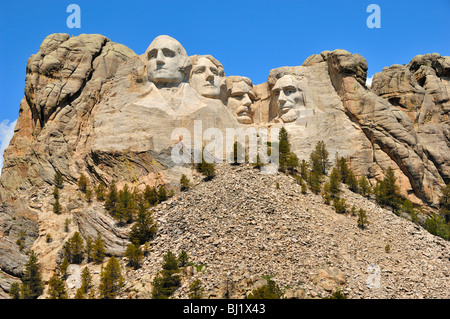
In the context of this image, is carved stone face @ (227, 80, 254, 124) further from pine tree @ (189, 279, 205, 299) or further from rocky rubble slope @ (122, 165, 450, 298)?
pine tree @ (189, 279, 205, 299)

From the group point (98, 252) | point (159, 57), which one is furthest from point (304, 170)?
point (98, 252)

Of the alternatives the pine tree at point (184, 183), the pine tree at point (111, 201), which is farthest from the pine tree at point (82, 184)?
the pine tree at point (184, 183)

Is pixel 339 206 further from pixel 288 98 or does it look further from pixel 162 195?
pixel 288 98

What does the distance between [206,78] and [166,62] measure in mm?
2939

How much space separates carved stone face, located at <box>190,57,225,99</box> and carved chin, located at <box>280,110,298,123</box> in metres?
4.01

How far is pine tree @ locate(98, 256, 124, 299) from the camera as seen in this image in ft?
106

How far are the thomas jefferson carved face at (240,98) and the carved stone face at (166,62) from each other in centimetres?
478

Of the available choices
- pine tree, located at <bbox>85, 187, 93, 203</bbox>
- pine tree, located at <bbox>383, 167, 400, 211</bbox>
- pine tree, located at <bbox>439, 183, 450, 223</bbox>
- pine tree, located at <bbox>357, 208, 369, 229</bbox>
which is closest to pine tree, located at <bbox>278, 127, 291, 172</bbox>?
pine tree, located at <bbox>357, 208, 369, 229</bbox>

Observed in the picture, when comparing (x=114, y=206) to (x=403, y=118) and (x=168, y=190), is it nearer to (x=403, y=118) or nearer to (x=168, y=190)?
(x=168, y=190)

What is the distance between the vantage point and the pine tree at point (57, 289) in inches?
1292

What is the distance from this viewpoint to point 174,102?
42.2 metres

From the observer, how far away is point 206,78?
1758 inches

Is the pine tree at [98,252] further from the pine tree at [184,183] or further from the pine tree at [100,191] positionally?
the pine tree at [184,183]

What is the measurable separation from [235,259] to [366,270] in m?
5.56
